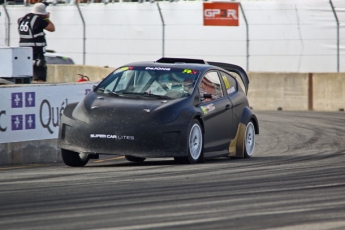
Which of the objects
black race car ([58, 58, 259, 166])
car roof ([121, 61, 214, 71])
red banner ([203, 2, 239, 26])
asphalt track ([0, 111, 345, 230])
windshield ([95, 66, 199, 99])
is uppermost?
red banner ([203, 2, 239, 26])

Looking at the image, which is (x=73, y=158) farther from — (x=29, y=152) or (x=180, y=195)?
(x=180, y=195)

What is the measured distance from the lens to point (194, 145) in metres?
11.7

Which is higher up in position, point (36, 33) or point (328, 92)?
point (36, 33)

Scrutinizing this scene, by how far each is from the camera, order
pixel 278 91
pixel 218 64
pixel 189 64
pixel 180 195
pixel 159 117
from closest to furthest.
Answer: pixel 180 195 < pixel 159 117 < pixel 189 64 < pixel 218 64 < pixel 278 91

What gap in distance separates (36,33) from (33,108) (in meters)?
4.47

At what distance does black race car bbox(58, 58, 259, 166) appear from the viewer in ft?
36.8

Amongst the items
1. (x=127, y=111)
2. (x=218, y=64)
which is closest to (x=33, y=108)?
(x=127, y=111)

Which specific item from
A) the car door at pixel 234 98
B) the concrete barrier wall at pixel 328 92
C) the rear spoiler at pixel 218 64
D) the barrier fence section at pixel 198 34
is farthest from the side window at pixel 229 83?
the barrier fence section at pixel 198 34

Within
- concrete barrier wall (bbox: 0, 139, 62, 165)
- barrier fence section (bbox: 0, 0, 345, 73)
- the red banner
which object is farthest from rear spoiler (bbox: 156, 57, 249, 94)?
the red banner

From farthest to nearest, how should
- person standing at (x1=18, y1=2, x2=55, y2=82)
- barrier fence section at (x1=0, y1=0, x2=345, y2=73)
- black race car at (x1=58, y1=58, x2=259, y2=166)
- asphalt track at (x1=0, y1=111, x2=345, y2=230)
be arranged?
1. barrier fence section at (x1=0, y1=0, x2=345, y2=73)
2. person standing at (x1=18, y1=2, x2=55, y2=82)
3. black race car at (x1=58, y1=58, x2=259, y2=166)
4. asphalt track at (x1=0, y1=111, x2=345, y2=230)

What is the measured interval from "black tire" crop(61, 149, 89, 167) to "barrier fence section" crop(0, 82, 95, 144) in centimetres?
136

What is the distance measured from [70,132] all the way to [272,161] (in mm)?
2875

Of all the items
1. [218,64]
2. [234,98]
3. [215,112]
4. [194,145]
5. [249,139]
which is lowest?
[249,139]

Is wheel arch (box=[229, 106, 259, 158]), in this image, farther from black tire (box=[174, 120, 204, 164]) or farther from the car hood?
the car hood
